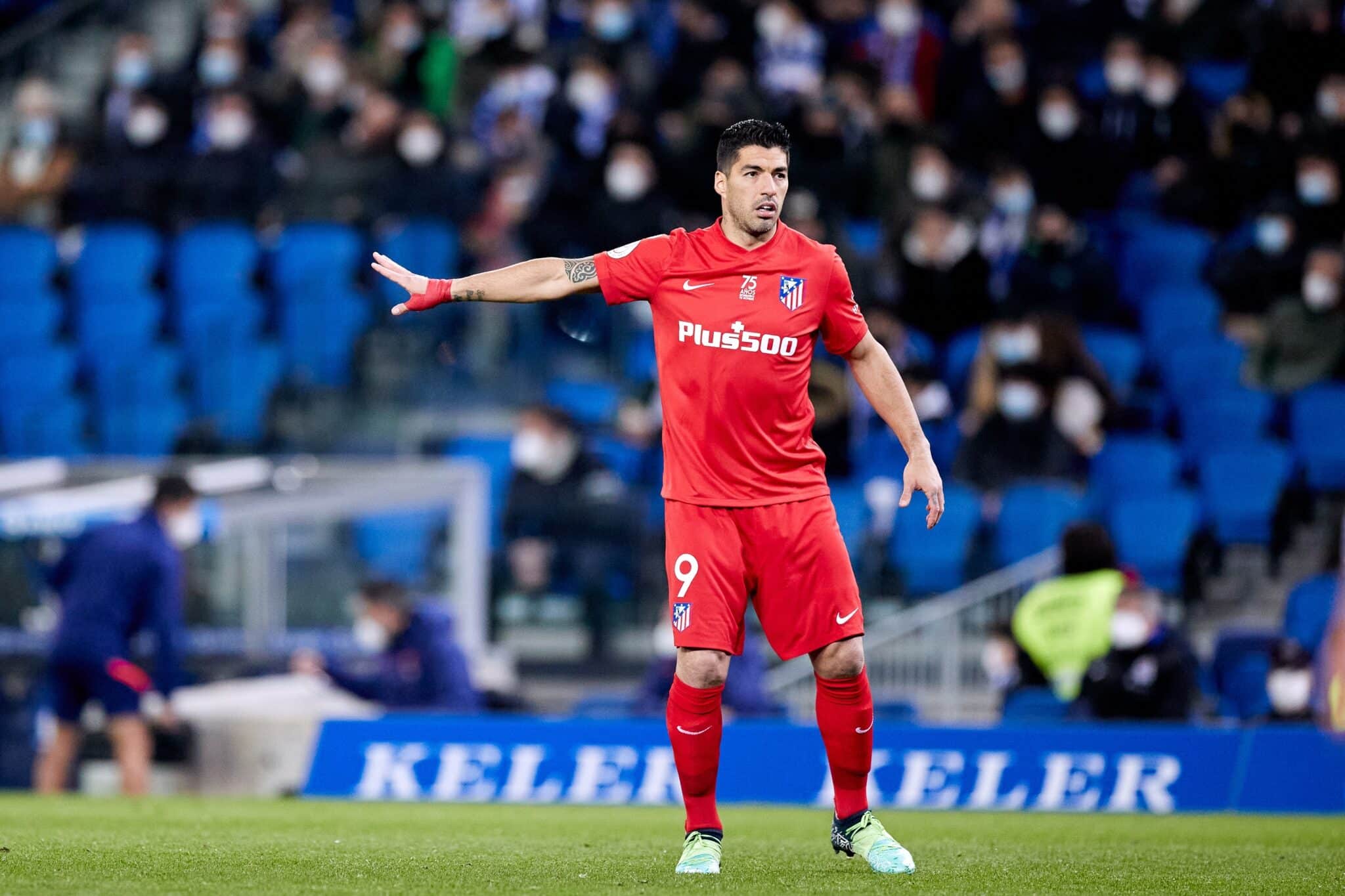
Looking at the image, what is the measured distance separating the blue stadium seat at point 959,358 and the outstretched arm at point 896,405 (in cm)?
913

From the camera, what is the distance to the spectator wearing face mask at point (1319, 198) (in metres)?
17.1

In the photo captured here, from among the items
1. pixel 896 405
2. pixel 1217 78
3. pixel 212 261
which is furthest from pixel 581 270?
pixel 1217 78

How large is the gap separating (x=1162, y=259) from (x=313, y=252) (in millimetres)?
7334

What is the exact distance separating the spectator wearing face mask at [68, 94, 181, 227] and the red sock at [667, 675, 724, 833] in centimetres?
1273

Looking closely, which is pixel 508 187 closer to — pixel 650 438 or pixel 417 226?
pixel 417 226

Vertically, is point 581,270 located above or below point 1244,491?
above

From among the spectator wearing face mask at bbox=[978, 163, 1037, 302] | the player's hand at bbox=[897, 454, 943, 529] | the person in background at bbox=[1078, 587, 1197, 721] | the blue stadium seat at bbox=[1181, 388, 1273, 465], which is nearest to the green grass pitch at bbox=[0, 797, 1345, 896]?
the player's hand at bbox=[897, 454, 943, 529]

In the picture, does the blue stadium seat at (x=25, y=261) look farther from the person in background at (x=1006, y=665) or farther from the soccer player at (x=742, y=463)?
the soccer player at (x=742, y=463)

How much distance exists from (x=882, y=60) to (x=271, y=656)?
29.2 feet

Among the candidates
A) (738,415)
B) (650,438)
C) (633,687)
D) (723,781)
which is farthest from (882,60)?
(738,415)

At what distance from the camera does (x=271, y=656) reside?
13.8m

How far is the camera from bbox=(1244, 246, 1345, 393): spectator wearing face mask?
15.9 meters

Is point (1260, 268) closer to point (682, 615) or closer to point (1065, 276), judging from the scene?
point (1065, 276)

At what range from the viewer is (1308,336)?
1598 cm
